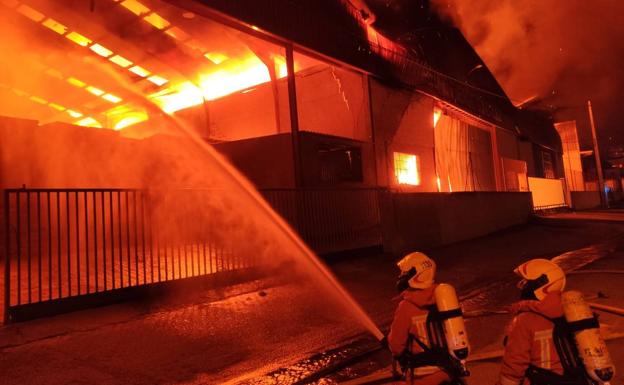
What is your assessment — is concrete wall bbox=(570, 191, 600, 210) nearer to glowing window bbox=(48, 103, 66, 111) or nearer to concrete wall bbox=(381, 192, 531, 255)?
concrete wall bbox=(381, 192, 531, 255)

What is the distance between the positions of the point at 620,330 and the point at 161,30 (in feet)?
42.9

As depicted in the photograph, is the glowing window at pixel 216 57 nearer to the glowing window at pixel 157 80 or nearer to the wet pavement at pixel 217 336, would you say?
the glowing window at pixel 157 80

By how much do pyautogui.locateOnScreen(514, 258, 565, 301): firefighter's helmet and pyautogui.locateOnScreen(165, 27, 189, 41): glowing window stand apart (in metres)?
12.9

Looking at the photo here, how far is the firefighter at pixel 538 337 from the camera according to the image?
232 centimetres

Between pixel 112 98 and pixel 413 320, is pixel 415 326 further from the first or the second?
pixel 112 98

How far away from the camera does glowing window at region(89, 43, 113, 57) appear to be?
1373cm

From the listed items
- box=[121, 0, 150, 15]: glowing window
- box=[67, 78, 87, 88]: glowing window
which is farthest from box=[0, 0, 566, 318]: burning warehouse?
box=[67, 78, 87, 88]: glowing window

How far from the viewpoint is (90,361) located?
448 cm

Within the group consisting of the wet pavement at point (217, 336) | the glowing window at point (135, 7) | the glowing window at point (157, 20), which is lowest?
the wet pavement at point (217, 336)

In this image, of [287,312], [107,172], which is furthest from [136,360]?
[107,172]

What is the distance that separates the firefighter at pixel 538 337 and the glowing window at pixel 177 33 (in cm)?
1299

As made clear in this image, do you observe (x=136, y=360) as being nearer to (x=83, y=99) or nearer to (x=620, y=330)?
(x=620, y=330)

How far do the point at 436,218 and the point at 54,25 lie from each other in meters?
12.1

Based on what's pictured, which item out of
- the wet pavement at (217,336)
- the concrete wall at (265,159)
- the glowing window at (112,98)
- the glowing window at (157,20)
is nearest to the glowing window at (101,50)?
the glowing window at (157,20)
